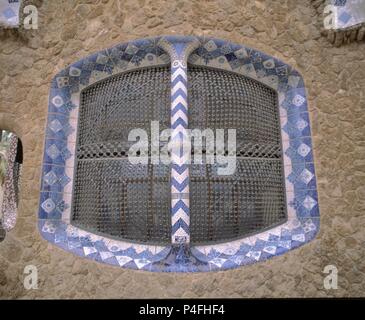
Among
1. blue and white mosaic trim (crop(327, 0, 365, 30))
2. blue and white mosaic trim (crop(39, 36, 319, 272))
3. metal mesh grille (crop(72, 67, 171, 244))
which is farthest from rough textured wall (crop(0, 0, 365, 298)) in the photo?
metal mesh grille (crop(72, 67, 171, 244))

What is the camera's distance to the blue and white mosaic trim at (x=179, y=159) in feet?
11.9

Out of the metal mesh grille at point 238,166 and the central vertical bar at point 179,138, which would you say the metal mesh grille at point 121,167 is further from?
the metal mesh grille at point 238,166

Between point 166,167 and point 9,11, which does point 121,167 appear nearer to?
point 166,167

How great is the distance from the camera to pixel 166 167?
3818 mm

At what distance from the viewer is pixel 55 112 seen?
409 centimetres

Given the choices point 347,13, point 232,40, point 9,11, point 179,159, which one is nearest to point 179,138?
point 179,159

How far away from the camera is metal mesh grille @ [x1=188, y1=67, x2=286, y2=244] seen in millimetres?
3770

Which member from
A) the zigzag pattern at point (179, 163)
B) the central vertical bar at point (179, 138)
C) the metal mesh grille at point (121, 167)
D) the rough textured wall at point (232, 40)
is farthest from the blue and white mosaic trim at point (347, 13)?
the metal mesh grille at point (121, 167)

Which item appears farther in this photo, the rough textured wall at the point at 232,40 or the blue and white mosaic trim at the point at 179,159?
the blue and white mosaic trim at the point at 179,159

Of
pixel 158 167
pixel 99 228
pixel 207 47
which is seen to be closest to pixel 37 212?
pixel 99 228

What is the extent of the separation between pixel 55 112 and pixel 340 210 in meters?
2.79

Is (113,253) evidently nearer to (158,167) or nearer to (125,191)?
(125,191)

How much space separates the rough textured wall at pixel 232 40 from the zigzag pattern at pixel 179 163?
0.39m
